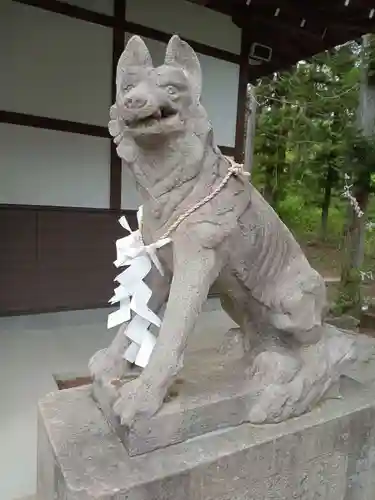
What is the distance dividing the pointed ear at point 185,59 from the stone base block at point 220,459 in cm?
80

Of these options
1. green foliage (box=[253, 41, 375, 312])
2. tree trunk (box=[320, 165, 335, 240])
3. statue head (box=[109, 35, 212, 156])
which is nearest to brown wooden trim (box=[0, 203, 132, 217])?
green foliage (box=[253, 41, 375, 312])

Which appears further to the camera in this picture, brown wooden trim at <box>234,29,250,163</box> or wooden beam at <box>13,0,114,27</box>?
brown wooden trim at <box>234,29,250,163</box>

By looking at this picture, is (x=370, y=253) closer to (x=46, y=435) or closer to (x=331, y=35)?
(x=331, y=35)

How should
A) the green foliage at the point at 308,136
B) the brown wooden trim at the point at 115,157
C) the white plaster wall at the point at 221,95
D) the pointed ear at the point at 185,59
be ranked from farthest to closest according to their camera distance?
the green foliage at the point at 308,136 → the white plaster wall at the point at 221,95 → the brown wooden trim at the point at 115,157 → the pointed ear at the point at 185,59

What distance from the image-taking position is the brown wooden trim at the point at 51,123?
3131 millimetres

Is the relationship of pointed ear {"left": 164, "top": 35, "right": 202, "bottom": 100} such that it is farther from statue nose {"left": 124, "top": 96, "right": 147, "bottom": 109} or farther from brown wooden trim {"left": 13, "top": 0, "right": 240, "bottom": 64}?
brown wooden trim {"left": 13, "top": 0, "right": 240, "bottom": 64}

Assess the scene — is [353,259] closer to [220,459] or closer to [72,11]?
[72,11]

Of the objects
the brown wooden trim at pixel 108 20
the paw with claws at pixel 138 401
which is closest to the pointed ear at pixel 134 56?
the paw with claws at pixel 138 401

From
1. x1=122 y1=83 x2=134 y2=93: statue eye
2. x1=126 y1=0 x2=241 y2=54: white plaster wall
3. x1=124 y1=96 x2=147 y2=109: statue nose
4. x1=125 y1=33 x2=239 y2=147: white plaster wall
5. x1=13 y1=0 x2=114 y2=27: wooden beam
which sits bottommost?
x1=124 y1=96 x2=147 y2=109: statue nose

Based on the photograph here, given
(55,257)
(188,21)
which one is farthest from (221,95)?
(55,257)

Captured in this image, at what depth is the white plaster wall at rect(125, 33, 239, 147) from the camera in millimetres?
3743

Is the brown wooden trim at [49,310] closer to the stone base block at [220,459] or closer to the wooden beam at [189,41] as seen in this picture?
the wooden beam at [189,41]

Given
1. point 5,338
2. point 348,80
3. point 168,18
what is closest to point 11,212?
point 5,338

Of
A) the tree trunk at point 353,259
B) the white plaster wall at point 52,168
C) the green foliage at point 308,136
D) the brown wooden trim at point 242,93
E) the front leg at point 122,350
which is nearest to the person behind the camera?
the front leg at point 122,350
